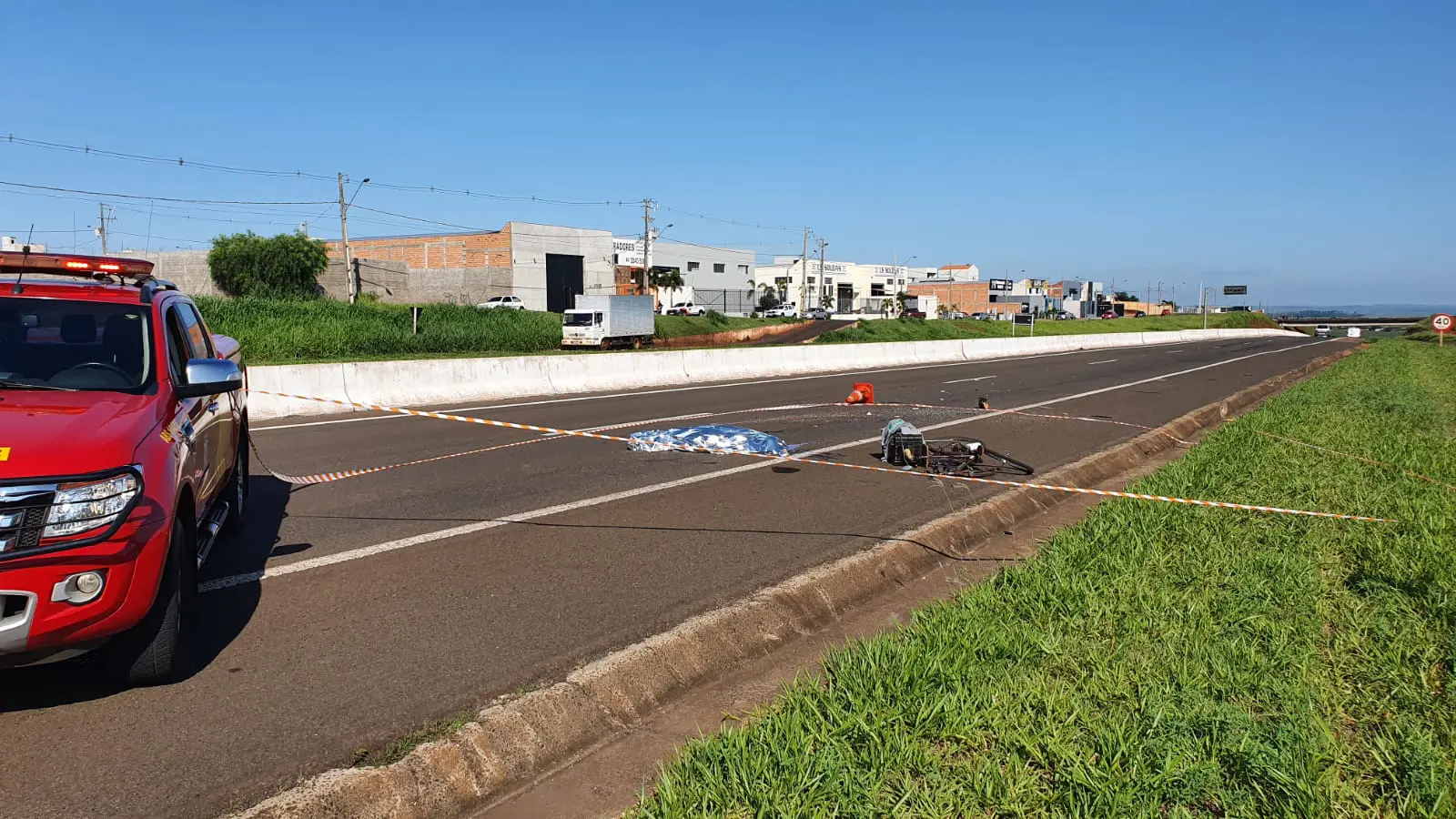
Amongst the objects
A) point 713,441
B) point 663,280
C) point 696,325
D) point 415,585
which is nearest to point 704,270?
point 663,280

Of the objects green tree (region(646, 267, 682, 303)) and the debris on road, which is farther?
green tree (region(646, 267, 682, 303))

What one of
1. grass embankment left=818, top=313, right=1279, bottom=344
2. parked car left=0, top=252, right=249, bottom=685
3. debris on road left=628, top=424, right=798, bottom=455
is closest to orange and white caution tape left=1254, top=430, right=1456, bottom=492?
debris on road left=628, top=424, right=798, bottom=455

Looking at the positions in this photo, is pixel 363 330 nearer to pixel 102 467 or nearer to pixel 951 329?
pixel 102 467

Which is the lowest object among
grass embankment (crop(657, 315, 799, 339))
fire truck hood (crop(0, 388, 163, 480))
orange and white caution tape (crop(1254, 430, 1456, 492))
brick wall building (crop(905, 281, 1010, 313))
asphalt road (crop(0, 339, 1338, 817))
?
asphalt road (crop(0, 339, 1338, 817))

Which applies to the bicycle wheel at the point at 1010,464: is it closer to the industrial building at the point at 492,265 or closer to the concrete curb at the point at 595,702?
the concrete curb at the point at 595,702

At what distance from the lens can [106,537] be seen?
167 inches

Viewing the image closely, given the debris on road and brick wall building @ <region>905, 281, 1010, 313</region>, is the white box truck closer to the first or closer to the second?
the debris on road

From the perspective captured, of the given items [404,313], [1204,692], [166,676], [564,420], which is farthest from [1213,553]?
[404,313]

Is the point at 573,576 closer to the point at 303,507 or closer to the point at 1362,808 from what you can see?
the point at 303,507

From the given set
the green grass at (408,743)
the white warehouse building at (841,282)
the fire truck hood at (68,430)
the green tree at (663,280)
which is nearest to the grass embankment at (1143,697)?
the green grass at (408,743)

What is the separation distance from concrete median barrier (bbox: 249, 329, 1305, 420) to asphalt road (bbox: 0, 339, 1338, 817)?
257 cm

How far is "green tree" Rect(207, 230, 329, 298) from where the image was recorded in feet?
208

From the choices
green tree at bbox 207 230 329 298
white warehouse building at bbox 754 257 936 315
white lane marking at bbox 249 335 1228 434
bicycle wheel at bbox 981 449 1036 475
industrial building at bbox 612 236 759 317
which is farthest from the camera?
white warehouse building at bbox 754 257 936 315

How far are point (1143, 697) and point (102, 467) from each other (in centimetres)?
444
